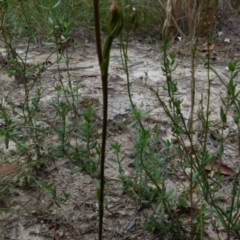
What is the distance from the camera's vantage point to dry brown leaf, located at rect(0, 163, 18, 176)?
6.30 feet

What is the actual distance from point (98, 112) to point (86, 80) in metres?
0.51

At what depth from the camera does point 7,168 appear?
1.96 meters

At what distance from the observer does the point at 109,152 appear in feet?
7.10

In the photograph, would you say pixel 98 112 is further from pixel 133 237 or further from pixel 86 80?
pixel 133 237

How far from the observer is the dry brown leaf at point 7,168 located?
1921 mm

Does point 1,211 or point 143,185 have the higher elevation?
point 143,185

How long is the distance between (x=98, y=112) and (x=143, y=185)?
3.02 ft

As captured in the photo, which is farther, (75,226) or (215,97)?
(215,97)

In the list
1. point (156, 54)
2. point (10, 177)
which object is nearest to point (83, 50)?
point (156, 54)

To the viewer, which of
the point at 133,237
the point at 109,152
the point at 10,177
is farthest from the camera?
the point at 109,152

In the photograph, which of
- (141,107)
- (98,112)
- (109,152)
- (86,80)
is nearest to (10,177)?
(109,152)

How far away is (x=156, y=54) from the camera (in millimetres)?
3635

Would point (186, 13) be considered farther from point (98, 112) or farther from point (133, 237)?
point (133, 237)

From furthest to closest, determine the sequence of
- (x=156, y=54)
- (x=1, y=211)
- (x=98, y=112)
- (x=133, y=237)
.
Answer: (x=156, y=54) < (x=98, y=112) < (x=1, y=211) < (x=133, y=237)
